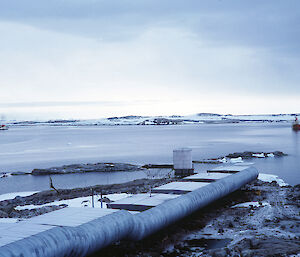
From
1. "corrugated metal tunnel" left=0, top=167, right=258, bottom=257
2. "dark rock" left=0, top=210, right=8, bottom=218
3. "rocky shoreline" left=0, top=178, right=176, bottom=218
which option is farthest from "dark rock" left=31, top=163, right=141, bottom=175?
"corrugated metal tunnel" left=0, top=167, right=258, bottom=257

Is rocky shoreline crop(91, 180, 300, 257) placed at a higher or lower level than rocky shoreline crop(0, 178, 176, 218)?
higher

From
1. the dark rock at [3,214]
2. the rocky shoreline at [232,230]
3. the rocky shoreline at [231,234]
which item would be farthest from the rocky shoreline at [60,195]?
the rocky shoreline at [231,234]

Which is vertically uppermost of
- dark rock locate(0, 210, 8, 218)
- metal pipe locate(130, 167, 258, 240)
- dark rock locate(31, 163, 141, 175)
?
metal pipe locate(130, 167, 258, 240)

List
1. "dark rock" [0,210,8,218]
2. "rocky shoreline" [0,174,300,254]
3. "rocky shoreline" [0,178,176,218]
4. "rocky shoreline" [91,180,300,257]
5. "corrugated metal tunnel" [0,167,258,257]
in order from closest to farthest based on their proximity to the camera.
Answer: "corrugated metal tunnel" [0,167,258,257]
"rocky shoreline" [91,180,300,257]
"rocky shoreline" [0,174,300,254]
"dark rock" [0,210,8,218]
"rocky shoreline" [0,178,176,218]

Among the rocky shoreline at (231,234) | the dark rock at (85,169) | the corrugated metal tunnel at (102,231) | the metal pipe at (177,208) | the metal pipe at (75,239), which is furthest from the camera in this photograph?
the dark rock at (85,169)

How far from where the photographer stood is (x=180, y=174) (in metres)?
40.3

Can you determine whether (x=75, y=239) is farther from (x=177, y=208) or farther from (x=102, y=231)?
(x=177, y=208)

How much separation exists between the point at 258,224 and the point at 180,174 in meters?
20.1

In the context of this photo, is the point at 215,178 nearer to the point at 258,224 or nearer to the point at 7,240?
the point at 258,224

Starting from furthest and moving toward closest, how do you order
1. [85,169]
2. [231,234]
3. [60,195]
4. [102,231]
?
[85,169], [60,195], [231,234], [102,231]

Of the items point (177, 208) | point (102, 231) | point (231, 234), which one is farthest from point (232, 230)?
point (102, 231)

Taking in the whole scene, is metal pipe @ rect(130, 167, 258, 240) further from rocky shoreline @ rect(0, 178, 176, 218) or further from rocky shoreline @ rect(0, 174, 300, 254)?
rocky shoreline @ rect(0, 178, 176, 218)

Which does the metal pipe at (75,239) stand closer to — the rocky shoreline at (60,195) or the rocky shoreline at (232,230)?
the rocky shoreline at (232,230)

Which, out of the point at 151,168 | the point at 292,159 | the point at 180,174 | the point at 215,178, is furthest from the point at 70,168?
the point at 292,159
